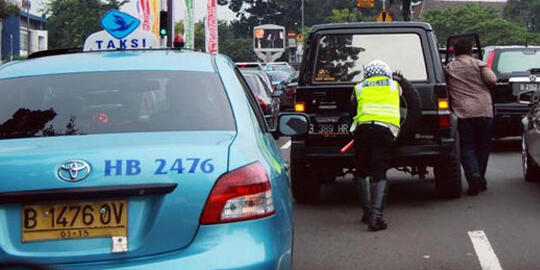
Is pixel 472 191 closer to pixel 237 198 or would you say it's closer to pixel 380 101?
pixel 380 101

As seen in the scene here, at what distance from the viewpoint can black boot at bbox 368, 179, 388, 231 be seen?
8.53 meters

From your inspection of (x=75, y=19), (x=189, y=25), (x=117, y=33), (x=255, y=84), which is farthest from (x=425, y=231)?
(x=75, y=19)

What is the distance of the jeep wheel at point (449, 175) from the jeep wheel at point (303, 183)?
4.37 feet

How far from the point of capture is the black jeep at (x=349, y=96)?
378 inches

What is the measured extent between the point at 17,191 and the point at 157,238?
631mm

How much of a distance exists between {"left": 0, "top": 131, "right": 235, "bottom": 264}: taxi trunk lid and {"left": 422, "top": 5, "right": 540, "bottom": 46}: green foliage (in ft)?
243

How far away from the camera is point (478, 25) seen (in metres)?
81.0

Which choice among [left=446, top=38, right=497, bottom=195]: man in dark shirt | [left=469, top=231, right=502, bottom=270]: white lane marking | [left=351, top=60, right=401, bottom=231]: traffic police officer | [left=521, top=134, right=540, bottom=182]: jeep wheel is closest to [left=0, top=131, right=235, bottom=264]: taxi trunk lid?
[left=469, top=231, right=502, bottom=270]: white lane marking

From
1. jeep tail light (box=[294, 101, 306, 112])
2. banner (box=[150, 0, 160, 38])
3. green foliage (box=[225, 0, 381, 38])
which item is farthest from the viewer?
green foliage (box=[225, 0, 381, 38])

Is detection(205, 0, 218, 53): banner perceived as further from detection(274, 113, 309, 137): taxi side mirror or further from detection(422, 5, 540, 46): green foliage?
detection(422, 5, 540, 46): green foliage

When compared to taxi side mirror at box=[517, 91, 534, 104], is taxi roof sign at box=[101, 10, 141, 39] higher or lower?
higher

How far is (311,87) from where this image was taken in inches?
390

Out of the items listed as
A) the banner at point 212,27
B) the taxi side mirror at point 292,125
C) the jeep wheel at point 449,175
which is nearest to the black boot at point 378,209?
the jeep wheel at point 449,175

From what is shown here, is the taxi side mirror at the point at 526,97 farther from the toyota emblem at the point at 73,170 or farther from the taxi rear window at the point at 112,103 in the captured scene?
the toyota emblem at the point at 73,170
